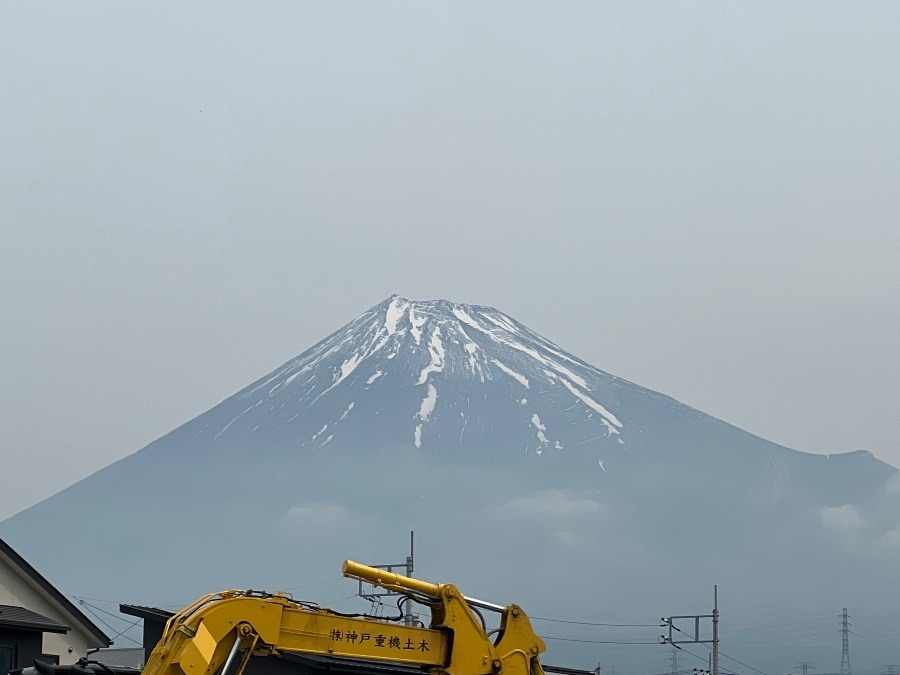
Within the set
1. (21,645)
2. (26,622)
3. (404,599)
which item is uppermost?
(26,622)

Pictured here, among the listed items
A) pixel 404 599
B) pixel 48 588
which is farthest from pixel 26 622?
pixel 404 599

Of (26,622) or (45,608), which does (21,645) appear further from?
(45,608)

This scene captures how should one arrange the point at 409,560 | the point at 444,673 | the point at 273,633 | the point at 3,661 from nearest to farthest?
the point at 273,633 < the point at 444,673 < the point at 3,661 < the point at 409,560

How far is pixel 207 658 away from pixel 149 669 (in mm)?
514

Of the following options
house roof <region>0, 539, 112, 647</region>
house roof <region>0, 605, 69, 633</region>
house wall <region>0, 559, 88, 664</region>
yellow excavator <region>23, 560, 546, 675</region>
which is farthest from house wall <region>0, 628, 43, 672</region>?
yellow excavator <region>23, 560, 546, 675</region>

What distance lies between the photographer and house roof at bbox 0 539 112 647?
30.6 m

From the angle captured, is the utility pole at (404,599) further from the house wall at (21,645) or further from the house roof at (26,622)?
the house wall at (21,645)

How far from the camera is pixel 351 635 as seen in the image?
49.6 feet

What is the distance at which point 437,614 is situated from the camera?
15.7 m

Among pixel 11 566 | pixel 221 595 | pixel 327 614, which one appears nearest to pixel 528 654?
pixel 327 614

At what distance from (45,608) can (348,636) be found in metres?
18.6

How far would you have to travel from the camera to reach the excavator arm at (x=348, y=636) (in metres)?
13.7

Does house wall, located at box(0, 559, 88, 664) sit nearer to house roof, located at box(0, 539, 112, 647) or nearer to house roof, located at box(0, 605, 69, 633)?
house roof, located at box(0, 539, 112, 647)

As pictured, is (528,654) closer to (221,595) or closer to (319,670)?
(221,595)
